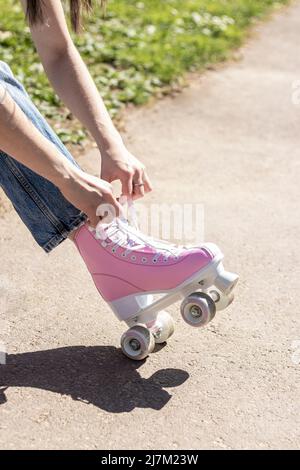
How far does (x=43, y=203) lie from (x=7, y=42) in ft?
9.87

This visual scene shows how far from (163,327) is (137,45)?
3.34 metres

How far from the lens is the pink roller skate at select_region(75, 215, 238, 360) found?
8.50ft

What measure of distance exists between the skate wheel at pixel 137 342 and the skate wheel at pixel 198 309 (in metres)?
0.14

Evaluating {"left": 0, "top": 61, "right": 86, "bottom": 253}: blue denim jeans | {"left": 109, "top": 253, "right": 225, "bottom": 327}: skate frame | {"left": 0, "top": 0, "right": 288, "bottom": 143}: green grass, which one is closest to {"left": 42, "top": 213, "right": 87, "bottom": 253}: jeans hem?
{"left": 0, "top": 61, "right": 86, "bottom": 253}: blue denim jeans

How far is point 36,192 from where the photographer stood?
2.66 m

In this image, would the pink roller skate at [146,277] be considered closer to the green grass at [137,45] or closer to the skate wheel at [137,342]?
the skate wheel at [137,342]

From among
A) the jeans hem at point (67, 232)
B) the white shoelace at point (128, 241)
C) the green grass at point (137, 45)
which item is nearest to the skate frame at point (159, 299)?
the white shoelace at point (128, 241)

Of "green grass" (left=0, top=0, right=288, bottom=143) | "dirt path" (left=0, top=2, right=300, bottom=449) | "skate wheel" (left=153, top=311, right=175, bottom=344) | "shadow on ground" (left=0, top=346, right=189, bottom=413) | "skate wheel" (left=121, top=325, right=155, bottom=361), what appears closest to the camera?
"dirt path" (left=0, top=2, right=300, bottom=449)

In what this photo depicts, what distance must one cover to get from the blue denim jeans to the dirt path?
0.39m

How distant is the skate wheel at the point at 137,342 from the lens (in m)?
2.62

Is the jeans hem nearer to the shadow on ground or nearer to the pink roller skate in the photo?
the pink roller skate

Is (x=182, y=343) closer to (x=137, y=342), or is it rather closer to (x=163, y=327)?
(x=163, y=327)
